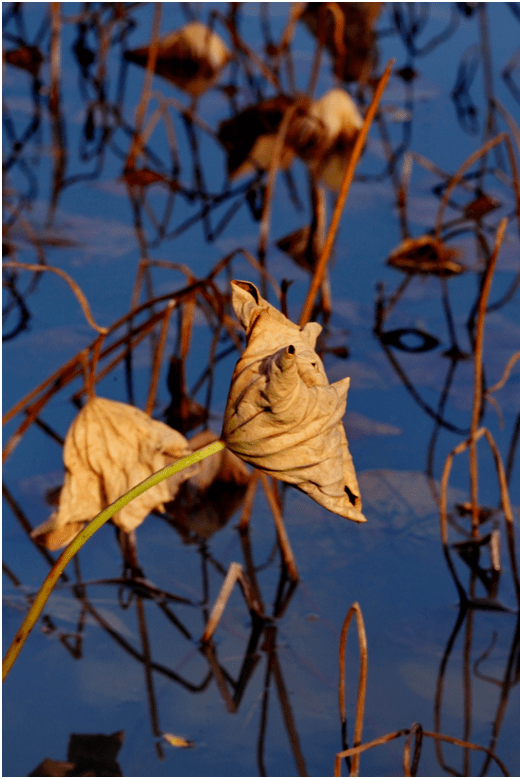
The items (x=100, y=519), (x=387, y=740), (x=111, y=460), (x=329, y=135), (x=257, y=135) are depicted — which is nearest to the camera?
(x=100, y=519)

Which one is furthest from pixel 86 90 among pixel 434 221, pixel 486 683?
pixel 486 683

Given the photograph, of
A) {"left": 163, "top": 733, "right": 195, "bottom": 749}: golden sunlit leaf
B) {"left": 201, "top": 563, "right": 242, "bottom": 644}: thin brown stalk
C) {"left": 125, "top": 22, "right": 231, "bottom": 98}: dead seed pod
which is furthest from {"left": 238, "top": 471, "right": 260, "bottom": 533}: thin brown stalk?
{"left": 125, "top": 22, "right": 231, "bottom": 98}: dead seed pod

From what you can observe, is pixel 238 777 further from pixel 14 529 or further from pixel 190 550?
pixel 14 529

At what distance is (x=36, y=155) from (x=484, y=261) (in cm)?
97

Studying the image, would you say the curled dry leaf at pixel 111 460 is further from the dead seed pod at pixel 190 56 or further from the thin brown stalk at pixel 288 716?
the dead seed pod at pixel 190 56

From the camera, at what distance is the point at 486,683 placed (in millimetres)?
769

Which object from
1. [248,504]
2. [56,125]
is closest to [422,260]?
[248,504]

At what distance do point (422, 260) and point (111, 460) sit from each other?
3.09 feet

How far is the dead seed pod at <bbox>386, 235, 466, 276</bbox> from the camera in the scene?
1.50m

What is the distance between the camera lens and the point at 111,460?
28.2 inches

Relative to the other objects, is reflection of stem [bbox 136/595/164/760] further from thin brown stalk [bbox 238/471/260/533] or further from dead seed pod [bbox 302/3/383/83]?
dead seed pod [bbox 302/3/383/83]

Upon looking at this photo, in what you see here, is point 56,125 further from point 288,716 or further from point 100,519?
point 100,519

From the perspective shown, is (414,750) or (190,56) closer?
(414,750)

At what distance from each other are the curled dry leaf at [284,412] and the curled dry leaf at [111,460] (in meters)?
0.26
